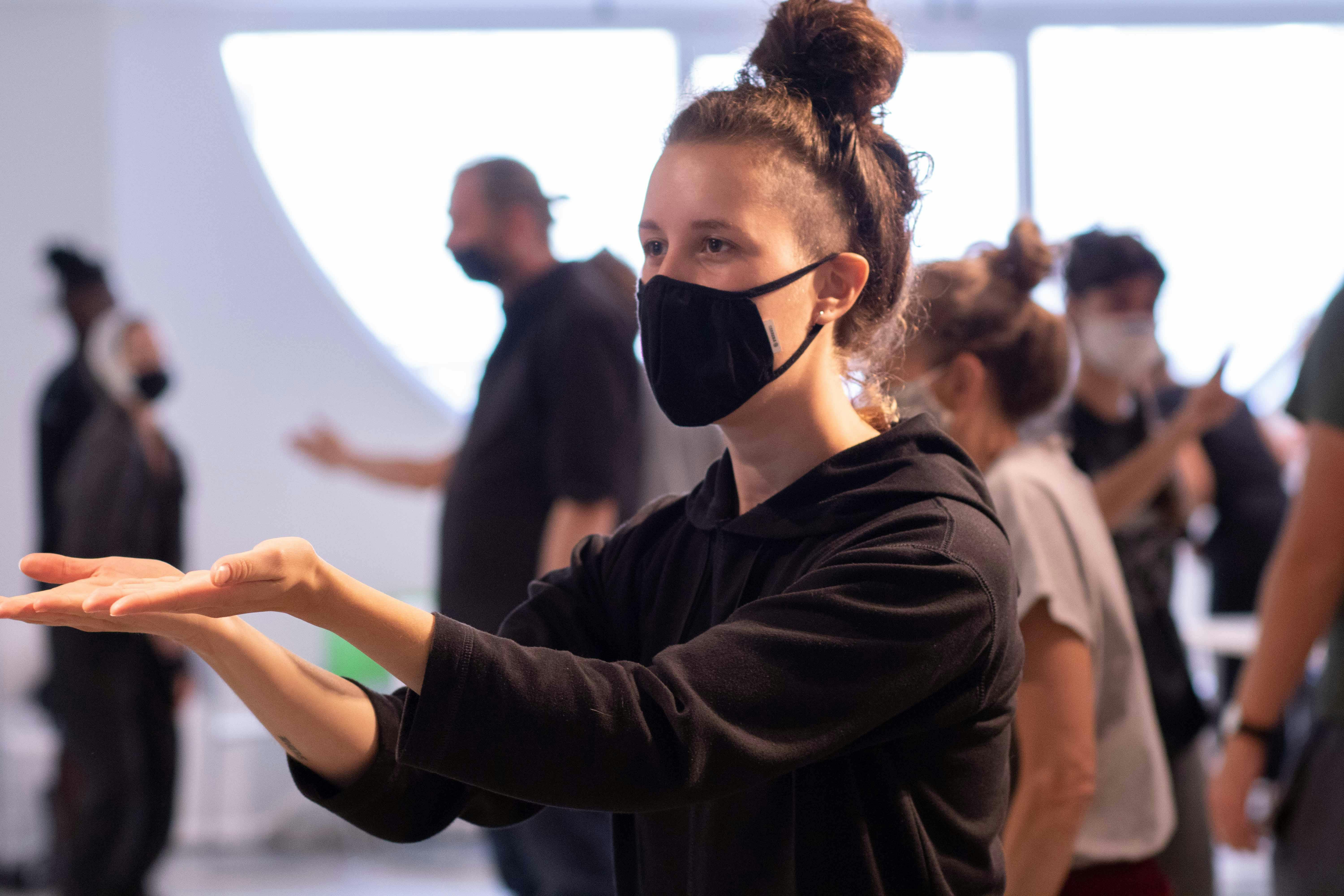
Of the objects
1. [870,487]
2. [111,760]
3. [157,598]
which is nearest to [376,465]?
[111,760]

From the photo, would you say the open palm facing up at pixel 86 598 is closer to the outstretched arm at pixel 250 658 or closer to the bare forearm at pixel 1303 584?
the outstretched arm at pixel 250 658

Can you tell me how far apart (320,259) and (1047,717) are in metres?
4.13

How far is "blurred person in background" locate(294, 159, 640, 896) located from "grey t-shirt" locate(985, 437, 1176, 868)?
803 mm

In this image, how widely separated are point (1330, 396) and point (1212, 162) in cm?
386

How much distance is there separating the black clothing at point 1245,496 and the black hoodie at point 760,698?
2812 mm

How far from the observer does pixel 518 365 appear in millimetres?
2039

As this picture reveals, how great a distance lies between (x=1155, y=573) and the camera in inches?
71.1

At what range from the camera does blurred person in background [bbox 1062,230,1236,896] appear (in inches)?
66.7

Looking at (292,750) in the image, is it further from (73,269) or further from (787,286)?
(73,269)

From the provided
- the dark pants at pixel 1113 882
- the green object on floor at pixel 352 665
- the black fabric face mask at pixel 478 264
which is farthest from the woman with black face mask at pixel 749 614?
the green object on floor at pixel 352 665

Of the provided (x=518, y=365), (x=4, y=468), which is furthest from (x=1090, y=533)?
(x=4, y=468)

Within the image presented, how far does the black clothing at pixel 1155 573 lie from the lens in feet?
5.59

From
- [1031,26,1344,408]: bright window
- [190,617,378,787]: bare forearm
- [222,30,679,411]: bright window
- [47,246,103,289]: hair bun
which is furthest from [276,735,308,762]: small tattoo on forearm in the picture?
[1031,26,1344,408]: bright window

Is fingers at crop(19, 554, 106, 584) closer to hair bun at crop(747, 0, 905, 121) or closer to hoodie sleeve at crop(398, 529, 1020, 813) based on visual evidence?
hoodie sleeve at crop(398, 529, 1020, 813)
